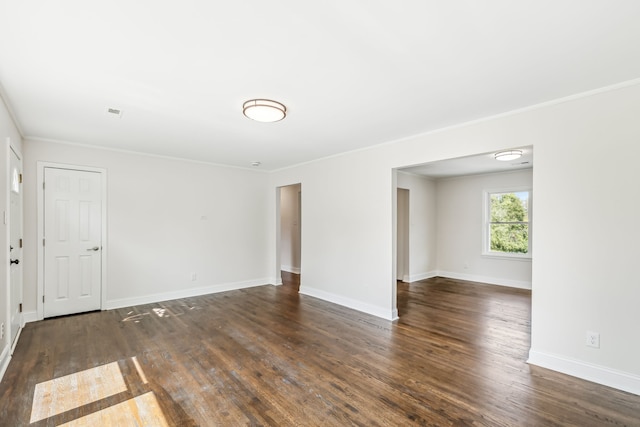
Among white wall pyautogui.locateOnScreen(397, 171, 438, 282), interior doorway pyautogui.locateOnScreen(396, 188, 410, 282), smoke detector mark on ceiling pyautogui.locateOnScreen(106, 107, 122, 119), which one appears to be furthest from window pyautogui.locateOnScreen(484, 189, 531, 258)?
smoke detector mark on ceiling pyautogui.locateOnScreen(106, 107, 122, 119)

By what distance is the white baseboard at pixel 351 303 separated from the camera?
4180mm

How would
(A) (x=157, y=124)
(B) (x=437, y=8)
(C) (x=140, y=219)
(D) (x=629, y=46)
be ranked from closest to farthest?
(B) (x=437, y=8) < (D) (x=629, y=46) < (A) (x=157, y=124) < (C) (x=140, y=219)

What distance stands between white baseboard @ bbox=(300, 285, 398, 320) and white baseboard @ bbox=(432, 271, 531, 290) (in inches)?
138

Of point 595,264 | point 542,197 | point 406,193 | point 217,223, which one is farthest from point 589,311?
point 217,223

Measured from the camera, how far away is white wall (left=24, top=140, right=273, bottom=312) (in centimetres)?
432

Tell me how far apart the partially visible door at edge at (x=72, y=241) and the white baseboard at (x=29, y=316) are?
0.34 ft

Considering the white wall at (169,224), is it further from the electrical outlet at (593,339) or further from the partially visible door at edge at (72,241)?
the electrical outlet at (593,339)

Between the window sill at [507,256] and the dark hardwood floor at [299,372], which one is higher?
the window sill at [507,256]

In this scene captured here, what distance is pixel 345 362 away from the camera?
9.40 feet

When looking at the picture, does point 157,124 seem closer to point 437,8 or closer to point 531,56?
point 437,8

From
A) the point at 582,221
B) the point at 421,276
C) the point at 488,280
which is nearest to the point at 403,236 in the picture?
the point at 421,276

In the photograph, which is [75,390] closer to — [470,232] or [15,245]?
[15,245]

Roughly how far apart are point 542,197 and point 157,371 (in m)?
3.91

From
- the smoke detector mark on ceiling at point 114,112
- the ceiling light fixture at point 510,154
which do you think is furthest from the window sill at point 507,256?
the smoke detector mark on ceiling at point 114,112
